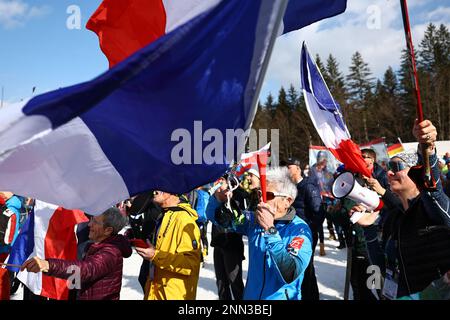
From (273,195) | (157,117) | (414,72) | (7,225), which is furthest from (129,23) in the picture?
(7,225)

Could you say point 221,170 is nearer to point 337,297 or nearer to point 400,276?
point 400,276

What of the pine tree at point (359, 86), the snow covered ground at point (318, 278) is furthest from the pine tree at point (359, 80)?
the snow covered ground at point (318, 278)

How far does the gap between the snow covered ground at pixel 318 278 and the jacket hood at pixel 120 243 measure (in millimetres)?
2776

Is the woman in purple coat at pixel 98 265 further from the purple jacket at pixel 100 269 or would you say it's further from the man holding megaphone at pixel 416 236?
the man holding megaphone at pixel 416 236

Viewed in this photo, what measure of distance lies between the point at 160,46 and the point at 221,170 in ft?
2.71

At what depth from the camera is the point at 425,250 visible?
244 cm

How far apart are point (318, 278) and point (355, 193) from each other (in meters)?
4.08

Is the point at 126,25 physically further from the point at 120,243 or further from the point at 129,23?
the point at 120,243

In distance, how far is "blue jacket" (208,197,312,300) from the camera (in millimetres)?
2414

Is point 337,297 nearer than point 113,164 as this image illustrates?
No

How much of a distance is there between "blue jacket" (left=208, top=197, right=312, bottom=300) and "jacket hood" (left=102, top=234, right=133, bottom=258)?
3.43ft

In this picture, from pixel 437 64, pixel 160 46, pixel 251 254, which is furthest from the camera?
pixel 437 64
